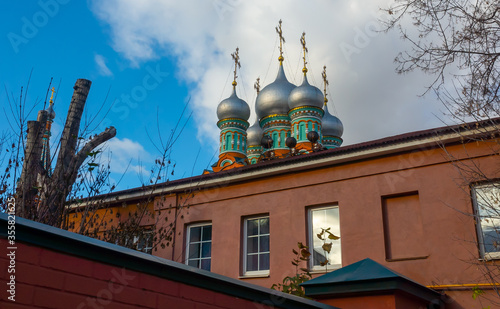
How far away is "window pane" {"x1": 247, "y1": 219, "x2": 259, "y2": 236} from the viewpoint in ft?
42.8

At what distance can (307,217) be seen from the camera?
39.9 feet

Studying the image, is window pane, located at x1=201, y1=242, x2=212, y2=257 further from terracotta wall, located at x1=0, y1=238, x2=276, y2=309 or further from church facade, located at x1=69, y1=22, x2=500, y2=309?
terracotta wall, located at x1=0, y1=238, x2=276, y2=309

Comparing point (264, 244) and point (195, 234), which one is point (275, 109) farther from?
point (264, 244)

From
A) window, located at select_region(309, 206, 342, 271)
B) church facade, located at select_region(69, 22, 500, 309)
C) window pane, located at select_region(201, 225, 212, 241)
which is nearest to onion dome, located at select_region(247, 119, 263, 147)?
church facade, located at select_region(69, 22, 500, 309)

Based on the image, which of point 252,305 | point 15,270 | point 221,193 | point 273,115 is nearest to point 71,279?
point 15,270

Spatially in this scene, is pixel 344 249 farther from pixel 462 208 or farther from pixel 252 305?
pixel 252 305

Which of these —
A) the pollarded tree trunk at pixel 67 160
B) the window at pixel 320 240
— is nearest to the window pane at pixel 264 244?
the window at pixel 320 240

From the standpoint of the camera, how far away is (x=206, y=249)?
13.6 m

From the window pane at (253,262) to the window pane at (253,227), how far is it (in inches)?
23.9

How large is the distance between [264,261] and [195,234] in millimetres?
2404

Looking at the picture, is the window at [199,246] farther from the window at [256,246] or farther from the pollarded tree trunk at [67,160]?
the pollarded tree trunk at [67,160]

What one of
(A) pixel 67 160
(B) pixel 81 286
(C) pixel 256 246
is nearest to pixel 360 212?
(C) pixel 256 246

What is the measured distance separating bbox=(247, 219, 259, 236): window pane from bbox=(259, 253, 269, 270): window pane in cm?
67

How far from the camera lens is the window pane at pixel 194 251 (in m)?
13.7
